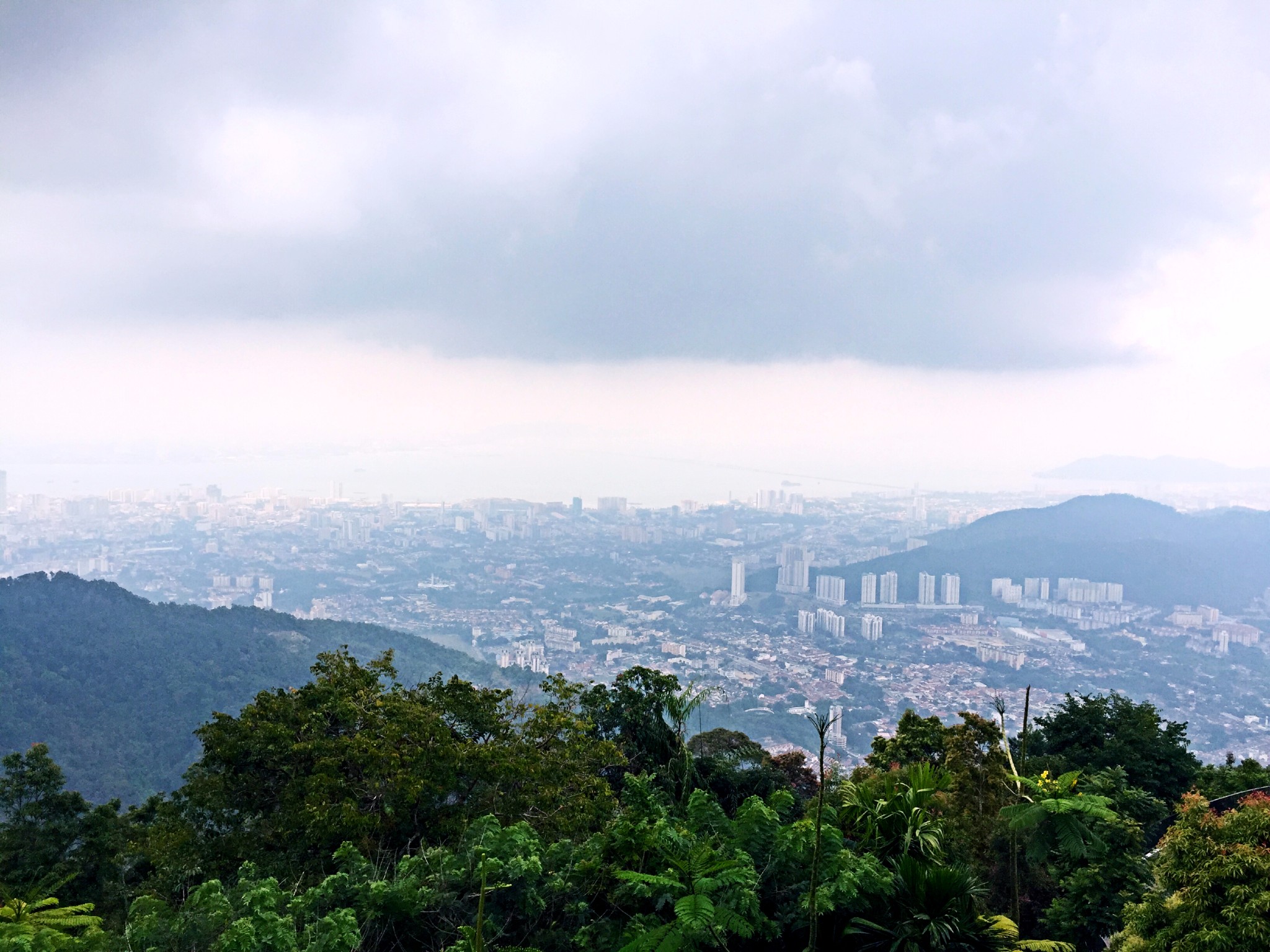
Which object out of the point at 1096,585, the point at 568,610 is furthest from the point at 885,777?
the point at 1096,585

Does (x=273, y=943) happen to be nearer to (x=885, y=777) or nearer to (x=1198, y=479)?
(x=885, y=777)

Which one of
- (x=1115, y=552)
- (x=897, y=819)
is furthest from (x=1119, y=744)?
(x=1115, y=552)

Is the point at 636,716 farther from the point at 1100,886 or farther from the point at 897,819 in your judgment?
the point at 1100,886

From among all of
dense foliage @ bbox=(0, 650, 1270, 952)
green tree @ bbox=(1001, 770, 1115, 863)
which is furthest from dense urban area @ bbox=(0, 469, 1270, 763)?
green tree @ bbox=(1001, 770, 1115, 863)

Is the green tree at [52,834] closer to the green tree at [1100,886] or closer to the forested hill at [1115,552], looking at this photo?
the green tree at [1100,886]

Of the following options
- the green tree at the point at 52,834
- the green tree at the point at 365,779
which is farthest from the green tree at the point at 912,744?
the green tree at the point at 52,834

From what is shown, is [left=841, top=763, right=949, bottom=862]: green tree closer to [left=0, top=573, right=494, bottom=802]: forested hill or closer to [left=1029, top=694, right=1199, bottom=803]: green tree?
[left=1029, top=694, right=1199, bottom=803]: green tree
